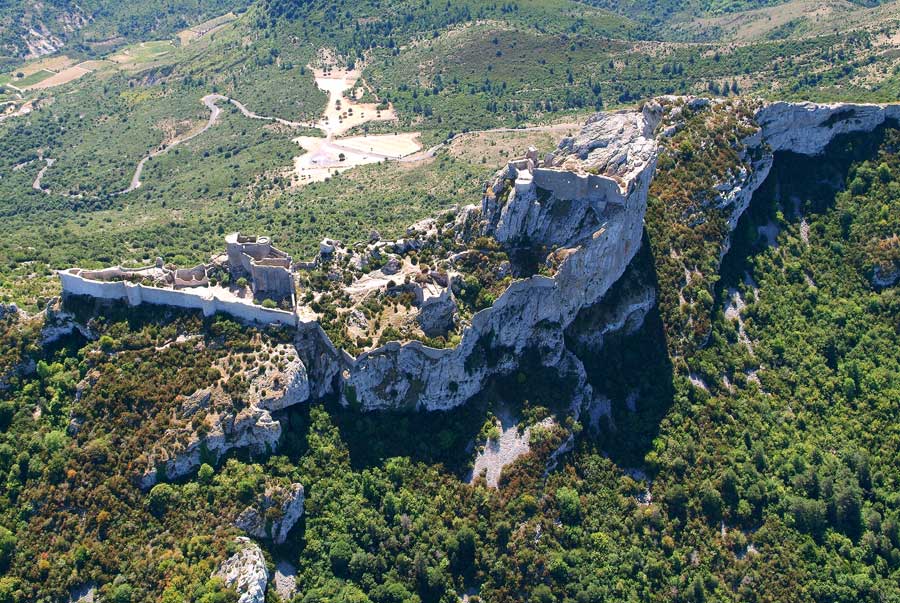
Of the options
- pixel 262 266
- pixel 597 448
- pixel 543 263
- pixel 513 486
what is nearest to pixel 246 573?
pixel 513 486

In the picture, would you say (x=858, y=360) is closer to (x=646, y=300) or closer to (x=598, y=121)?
(x=646, y=300)

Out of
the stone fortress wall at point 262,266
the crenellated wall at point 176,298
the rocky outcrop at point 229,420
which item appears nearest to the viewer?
the rocky outcrop at point 229,420

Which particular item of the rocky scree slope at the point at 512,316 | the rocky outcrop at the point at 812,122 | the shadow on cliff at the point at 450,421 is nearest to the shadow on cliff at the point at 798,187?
the rocky outcrop at the point at 812,122

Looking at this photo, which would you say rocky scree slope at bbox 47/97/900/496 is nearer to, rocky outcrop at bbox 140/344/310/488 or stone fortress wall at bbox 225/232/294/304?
rocky outcrop at bbox 140/344/310/488

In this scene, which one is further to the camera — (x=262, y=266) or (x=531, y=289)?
(x=531, y=289)

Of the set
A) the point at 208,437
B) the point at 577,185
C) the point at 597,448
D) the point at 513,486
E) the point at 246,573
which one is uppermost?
the point at 577,185

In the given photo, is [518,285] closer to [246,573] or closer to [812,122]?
[246,573]

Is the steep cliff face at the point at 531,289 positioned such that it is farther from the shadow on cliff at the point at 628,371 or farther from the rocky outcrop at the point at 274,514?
the rocky outcrop at the point at 274,514

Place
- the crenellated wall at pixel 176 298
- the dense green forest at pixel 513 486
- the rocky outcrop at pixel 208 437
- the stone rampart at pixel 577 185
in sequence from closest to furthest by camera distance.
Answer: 1. the dense green forest at pixel 513 486
2. the rocky outcrop at pixel 208 437
3. the crenellated wall at pixel 176 298
4. the stone rampart at pixel 577 185
